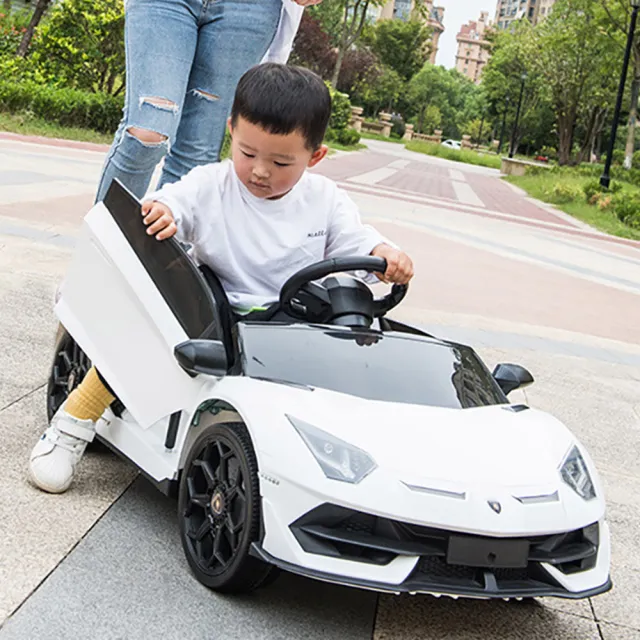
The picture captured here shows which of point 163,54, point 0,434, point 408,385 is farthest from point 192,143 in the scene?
point 408,385

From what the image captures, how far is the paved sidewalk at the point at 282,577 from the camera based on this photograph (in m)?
2.28

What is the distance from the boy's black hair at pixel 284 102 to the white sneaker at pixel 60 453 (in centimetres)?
96

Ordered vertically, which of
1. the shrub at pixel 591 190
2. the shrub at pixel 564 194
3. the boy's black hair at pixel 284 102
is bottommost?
the shrub at pixel 564 194

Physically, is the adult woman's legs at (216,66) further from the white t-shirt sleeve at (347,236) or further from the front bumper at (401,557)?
the front bumper at (401,557)

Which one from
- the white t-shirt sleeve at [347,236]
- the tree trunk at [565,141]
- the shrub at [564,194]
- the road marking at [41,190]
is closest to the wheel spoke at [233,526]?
the white t-shirt sleeve at [347,236]

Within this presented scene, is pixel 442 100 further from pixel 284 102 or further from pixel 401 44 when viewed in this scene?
pixel 284 102

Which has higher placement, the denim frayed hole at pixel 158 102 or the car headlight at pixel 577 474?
the denim frayed hole at pixel 158 102

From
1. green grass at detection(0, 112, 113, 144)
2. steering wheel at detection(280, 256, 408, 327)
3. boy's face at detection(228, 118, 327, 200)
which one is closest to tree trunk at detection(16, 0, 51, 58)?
green grass at detection(0, 112, 113, 144)

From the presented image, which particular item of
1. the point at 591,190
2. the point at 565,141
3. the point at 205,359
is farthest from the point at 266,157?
the point at 565,141

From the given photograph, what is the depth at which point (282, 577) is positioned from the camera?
2531mm

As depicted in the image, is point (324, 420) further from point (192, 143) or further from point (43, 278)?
point (43, 278)

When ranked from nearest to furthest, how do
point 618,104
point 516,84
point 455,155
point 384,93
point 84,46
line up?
1. point 84,46
2. point 618,104
3. point 455,155
4. point 516,84
5. point 384,93

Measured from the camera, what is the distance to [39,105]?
1794 cm

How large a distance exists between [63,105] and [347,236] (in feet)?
52.4
